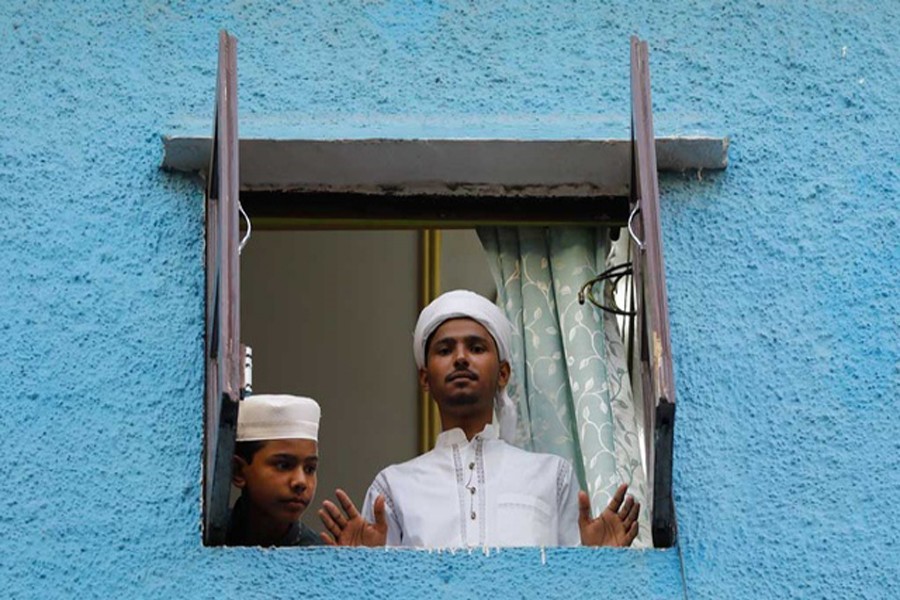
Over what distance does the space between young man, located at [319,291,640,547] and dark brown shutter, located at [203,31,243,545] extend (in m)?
0.36

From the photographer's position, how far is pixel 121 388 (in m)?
6.88

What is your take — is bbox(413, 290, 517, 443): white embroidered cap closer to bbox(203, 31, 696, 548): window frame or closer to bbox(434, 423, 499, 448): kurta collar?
bbox(434, 423, 499, 448): kurta collar

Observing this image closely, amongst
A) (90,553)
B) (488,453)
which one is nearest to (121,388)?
(90,553)

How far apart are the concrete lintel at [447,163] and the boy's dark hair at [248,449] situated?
842 millimetres

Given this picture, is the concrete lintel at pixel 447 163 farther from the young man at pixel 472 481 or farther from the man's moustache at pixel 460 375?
the man's moustache at pixel 460 375

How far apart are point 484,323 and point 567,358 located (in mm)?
297

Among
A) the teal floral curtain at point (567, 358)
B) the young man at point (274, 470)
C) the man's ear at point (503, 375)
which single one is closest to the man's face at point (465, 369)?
the man's ear at point (503, 375)

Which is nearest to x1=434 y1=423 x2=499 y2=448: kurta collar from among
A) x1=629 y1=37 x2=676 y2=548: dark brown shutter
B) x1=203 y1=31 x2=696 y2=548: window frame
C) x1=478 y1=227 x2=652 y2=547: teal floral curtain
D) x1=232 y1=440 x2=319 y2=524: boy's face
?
x1=478 y1=227 x2=652 y2=547: teal floral curtain

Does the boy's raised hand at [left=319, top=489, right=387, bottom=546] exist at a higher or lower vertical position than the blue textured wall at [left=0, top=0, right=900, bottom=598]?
lower

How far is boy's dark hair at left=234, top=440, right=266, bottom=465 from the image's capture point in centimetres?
739

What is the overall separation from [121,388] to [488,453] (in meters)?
1.23

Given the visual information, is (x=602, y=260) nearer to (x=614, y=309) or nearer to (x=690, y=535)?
(x=614, y=309)

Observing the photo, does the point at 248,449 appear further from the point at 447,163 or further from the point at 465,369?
the point at 447,163

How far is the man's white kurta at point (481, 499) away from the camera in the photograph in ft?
23.0
